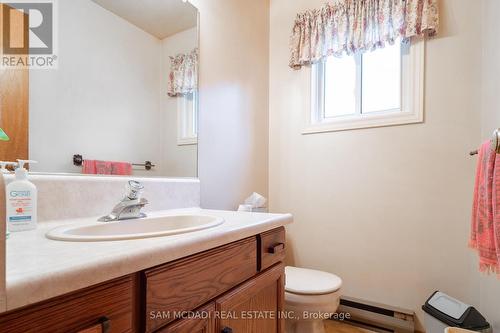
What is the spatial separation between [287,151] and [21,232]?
1.74m

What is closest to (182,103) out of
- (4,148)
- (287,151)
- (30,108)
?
(30,108)

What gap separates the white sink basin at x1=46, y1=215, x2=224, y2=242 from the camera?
24.3 inches

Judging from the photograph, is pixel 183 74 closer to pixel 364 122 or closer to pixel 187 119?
pixel 187 119

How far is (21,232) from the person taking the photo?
0.70 m

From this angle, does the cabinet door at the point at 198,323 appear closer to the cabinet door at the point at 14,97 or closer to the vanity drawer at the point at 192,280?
the vanity drawer at the point at 192,280

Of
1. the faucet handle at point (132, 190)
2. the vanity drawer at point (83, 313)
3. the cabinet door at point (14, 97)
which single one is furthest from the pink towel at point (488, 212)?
the cabinet door at point (14, 97)

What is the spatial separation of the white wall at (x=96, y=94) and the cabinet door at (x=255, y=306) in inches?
27.6

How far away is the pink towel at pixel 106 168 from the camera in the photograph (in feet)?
3.22

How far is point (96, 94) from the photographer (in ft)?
3.33

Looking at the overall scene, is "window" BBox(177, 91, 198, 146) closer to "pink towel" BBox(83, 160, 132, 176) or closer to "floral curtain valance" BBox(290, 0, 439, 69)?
"pink towel" BBox(83, 160, 132, 176)

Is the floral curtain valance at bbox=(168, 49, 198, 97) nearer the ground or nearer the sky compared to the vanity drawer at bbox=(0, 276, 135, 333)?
nearer the sky

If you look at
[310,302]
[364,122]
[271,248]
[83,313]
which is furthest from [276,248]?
[364,122]

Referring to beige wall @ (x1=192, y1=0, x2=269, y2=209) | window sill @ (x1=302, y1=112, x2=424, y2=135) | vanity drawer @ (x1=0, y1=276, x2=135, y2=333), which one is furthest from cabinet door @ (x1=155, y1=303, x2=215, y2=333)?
window sill @ (x1=302, y1=112, x2=424, y2=135)

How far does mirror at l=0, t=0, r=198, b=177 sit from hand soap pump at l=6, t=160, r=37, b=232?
0.12m
